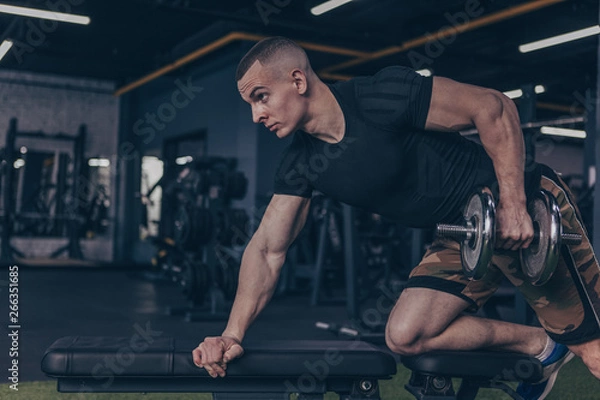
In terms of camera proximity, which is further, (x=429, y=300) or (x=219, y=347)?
(x=429, y=300)

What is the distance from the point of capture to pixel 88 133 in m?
9.79

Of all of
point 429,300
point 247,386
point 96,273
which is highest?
point 429,300

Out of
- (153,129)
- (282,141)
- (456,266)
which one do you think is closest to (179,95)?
(153,129)

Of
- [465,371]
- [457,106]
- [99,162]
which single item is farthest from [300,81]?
[99,162]

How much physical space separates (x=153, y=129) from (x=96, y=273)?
2.98 metres

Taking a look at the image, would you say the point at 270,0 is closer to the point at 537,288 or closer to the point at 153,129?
the point at 153,129

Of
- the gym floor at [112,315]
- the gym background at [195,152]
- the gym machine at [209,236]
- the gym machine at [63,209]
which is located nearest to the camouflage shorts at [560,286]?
the gym background at [195,152]

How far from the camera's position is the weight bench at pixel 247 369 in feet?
4.26

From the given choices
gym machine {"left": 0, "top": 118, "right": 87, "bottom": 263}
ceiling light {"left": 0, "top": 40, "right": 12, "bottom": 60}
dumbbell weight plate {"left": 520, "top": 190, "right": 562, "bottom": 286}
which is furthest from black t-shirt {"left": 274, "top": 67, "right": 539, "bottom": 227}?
gym machine {"left": 0, "top": 118, "right": 87, "bottom": 263}

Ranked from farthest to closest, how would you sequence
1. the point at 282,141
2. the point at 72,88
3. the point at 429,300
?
the point at 72,88 → the point at 282,141 → the point at 429,300

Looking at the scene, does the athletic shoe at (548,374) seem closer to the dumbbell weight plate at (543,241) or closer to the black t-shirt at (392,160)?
the dumbbell weight plate at (543,241)

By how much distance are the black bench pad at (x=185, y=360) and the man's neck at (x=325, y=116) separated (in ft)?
1.58

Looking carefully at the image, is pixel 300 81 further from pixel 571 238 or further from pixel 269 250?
pixel 571 238

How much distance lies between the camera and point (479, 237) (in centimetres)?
136
